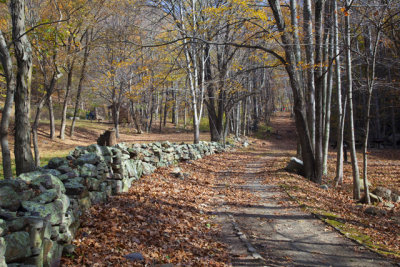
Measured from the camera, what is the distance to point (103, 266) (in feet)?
12.6

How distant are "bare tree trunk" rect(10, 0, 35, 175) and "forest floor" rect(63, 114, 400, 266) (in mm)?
2304

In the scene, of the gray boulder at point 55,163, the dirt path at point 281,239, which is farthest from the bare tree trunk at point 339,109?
the gray boulder at point 55,163

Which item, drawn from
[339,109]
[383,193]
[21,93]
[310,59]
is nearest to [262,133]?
[339,109]

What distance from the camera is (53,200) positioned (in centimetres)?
404

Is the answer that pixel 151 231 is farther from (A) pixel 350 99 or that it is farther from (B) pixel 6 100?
(A) pixel 350 99

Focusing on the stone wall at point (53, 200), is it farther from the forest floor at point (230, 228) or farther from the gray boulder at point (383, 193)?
the gray boulder at point (383, 193)

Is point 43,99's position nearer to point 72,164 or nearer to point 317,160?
point 72,164

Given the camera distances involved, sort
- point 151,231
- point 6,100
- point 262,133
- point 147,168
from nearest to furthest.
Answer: point 151,231
point 6,100
point 147,168
point 262,133

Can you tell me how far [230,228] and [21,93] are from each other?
5.55 metres

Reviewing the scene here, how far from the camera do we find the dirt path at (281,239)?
4821mm

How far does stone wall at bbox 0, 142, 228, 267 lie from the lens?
307cm

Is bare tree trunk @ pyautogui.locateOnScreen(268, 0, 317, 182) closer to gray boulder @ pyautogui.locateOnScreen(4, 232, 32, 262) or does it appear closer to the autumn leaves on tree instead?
the autumn leaves on tree

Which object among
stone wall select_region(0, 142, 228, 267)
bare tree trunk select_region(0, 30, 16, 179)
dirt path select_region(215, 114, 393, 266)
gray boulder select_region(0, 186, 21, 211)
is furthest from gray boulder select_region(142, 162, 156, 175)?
gray boulder select_region(0, 186, 21, 211)

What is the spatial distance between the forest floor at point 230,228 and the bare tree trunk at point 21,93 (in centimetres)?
230
